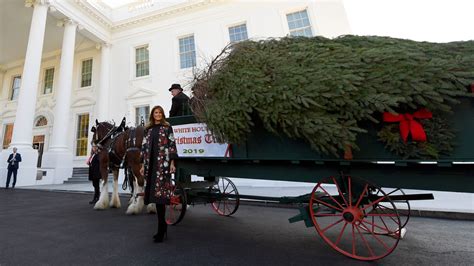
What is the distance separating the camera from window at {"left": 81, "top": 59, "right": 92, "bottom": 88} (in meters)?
13.9

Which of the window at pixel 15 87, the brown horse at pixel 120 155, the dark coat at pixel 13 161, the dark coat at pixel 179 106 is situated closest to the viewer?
the dark coat at pixel 179 106

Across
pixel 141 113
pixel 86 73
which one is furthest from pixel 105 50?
pixel 141 113

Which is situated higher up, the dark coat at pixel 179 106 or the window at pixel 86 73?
the window at pixel 86 73

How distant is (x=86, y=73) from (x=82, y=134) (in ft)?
13.7

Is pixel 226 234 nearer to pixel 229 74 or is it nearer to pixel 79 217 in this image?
pixel 229 74

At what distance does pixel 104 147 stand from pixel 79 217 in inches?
60.3

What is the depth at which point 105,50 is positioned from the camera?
13.4 m

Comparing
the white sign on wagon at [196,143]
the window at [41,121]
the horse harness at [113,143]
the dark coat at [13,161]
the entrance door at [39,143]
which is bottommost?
the white sign on wagon at [196,143]

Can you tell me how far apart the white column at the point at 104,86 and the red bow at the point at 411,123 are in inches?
550

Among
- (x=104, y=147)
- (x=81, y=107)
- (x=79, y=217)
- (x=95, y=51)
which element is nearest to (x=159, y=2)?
(x=95, y=51)

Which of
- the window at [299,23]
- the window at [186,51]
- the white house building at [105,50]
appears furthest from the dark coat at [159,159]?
the window at [186,51]

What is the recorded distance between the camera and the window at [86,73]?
1391cm

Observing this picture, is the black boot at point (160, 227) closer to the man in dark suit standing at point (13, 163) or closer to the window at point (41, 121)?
the man in dark suit standing at point (13, 163)

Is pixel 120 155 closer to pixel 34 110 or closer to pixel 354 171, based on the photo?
pixel 354 171
